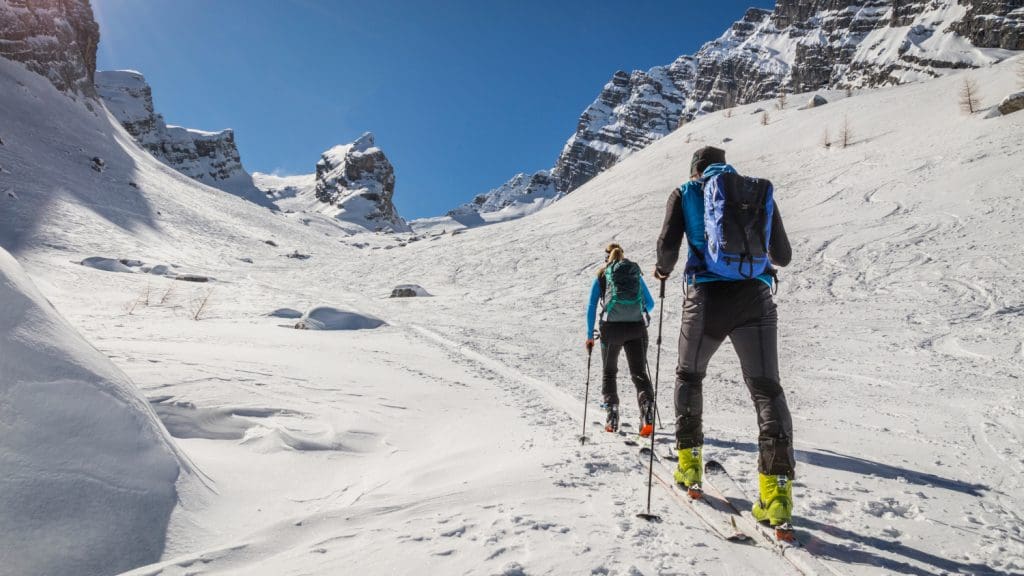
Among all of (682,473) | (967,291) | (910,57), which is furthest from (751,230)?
(910,57)

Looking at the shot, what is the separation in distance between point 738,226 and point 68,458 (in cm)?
371

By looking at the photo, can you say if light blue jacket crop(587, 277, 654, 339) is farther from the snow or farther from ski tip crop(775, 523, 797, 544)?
ski tip crop(775, 523, 797, 544)

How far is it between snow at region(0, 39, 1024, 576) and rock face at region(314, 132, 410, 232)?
114 metres

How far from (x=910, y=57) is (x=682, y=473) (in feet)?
407

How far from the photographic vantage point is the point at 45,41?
57.3 meters

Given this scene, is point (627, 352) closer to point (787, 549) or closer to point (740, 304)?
point (740, 304)

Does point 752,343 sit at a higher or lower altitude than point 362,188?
lower

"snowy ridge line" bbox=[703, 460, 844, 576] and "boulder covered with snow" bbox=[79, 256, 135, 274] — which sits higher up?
"boulder covered with snow" bbox=[79, 256, 135, 274]

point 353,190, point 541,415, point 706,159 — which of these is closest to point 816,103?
point 541,415

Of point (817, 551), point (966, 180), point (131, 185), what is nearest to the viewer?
point (817, 551)

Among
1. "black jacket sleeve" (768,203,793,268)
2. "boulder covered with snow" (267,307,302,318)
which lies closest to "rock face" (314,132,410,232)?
"boulder covered with snow" (267,307,302,318)

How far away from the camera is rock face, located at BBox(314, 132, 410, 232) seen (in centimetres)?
13425

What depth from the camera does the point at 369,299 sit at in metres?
22.4

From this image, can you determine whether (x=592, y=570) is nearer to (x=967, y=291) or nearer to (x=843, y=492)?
(x=843, y=492)
